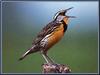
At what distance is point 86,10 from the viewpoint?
362 centimetres

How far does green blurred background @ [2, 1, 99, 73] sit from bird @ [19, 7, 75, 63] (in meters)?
0.03

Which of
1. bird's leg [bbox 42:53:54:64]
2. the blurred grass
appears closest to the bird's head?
the blurred grass

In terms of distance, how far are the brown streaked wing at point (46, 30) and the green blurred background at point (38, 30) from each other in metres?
0.03

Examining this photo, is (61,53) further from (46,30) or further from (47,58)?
(46,30)

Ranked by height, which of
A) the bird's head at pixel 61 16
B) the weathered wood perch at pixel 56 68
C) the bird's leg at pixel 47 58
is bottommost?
the weathered wood perch at pixel 56 68

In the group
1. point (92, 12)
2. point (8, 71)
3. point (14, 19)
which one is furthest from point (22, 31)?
point (92, 12)

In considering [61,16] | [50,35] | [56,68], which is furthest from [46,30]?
[56,68]

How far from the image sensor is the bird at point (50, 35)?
11.8 ft

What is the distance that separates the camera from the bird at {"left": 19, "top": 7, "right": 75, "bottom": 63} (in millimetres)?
3604

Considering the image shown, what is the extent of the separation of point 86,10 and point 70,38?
27cm

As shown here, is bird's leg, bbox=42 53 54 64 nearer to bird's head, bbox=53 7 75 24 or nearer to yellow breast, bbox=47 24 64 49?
yellow breast, bbox=47 24 64 49

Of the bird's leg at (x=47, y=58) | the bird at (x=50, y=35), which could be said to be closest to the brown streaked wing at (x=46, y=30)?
the bird at (x=50, y=35)

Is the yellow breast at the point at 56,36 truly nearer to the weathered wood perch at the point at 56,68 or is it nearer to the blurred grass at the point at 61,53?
the blurred grass at the point at 61,53

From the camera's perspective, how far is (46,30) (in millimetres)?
3602
